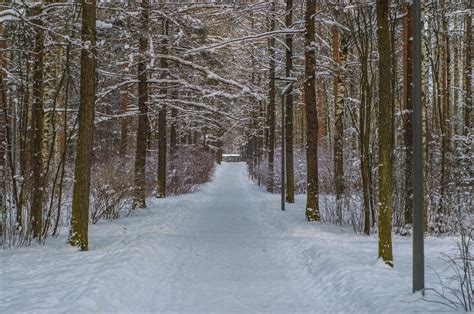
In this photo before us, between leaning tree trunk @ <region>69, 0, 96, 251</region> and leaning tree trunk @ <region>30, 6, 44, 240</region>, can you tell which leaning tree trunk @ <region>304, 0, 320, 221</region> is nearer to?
leaning tree trunk @ <region>69, 0, 96, 251</region>

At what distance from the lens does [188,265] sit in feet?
26.6

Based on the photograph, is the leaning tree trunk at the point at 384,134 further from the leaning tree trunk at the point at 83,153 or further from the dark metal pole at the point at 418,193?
the leaning tree trunk at the point at 83,153

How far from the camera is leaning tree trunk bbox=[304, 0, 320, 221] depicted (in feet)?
43.9

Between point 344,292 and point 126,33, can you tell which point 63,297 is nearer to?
point 344,292

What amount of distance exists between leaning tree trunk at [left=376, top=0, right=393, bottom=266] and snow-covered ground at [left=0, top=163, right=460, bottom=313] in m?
0.67

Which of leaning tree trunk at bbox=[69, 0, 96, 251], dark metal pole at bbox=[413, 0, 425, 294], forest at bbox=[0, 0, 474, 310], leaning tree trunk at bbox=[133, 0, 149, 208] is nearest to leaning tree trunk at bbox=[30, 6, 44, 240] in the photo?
forest at bbox=[0, 0, 474, 310]

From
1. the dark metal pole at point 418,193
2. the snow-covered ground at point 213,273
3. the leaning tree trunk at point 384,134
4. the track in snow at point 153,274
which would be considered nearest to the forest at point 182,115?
the leaning tree trunk at point 384,134

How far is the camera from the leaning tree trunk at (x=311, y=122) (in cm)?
1338

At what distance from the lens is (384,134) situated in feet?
22.5

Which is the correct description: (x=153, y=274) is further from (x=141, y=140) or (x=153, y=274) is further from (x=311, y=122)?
(x=141, y=140)

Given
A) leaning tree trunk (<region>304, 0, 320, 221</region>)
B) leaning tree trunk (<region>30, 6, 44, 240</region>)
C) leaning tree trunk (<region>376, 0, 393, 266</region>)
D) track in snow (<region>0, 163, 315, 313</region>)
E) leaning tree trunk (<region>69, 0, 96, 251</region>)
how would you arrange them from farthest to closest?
leaning tree trunk (<region>304, 0, 320, 221</region>)
leaning tree trunk (<region>30, 6, 44, 240</region>)
leaning tree trunk (<region>69, 0, 96, 251</region>)
leaning tree trunk (<region>376, 0, 393, 266</region>)
track in snow (<region>0, 163, 315, 313</region>)

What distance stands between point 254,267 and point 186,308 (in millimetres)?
2624

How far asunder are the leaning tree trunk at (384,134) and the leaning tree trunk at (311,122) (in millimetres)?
6302

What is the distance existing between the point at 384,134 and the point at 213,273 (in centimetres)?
368
